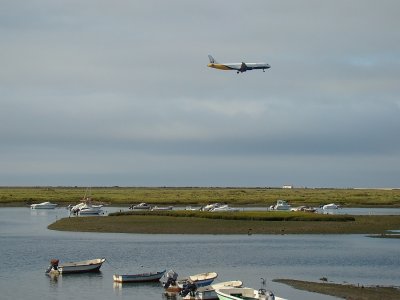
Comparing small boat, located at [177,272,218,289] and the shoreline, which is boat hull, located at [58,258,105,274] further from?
the shoreline

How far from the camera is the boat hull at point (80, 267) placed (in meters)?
56.5

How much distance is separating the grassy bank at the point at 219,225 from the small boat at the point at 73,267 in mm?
28500

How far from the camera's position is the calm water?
50616mm

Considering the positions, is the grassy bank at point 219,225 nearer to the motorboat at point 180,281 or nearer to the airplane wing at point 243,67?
the airplane wing at point 243,67

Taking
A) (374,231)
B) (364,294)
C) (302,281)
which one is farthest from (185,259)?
(374,231)

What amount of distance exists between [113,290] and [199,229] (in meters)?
37.0

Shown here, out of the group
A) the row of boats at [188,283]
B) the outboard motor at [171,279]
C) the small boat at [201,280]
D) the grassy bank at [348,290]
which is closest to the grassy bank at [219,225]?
the row of boats at [188,283]

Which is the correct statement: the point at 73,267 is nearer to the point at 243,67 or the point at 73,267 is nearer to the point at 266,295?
the point at 266,295

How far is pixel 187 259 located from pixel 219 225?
2648 centimetres

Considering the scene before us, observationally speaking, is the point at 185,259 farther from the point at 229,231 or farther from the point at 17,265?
the point at 229,231

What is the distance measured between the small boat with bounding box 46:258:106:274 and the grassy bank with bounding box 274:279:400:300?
49.0 feet

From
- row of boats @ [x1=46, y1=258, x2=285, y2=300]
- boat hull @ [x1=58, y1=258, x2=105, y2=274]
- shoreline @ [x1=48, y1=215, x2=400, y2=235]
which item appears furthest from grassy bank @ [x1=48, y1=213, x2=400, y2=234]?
row of boats @ [x1=46, y1=258, x2=285, y2=300]

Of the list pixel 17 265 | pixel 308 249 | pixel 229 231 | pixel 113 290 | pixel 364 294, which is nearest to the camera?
pixel 364 294

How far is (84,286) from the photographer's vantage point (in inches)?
2050
